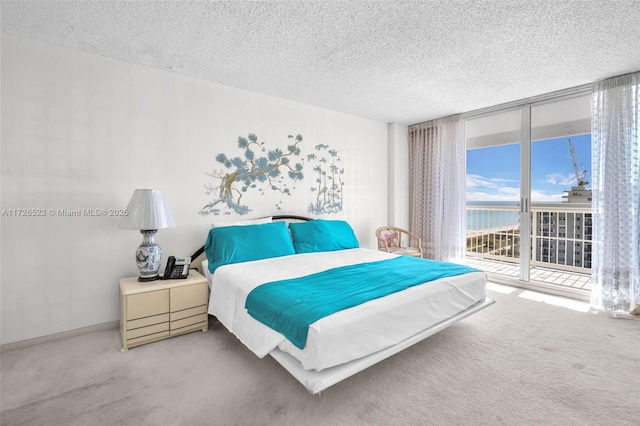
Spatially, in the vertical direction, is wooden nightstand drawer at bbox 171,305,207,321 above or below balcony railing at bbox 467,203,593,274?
below

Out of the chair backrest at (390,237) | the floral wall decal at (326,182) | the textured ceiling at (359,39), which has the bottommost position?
the chair backrest at (390,237)

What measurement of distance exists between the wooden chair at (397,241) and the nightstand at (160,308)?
9.28ft

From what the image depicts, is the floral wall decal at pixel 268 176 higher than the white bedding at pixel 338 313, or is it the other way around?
the floral wall decal at pixel 268 176

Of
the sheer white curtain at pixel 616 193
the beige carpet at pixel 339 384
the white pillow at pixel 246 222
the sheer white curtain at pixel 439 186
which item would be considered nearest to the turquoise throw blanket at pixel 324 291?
the beige carpet at pixel 339 384

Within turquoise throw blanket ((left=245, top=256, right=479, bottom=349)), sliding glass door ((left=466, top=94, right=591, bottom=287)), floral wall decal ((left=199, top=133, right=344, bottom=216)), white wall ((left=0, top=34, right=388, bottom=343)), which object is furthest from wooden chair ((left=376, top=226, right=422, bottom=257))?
white wall ((left=0, top=34, right=388, bottom=343))

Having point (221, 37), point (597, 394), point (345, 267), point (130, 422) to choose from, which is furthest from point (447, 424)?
point (221, 37)

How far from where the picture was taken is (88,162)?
2.72 m

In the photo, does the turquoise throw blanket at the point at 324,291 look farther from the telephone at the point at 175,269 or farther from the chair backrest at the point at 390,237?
the chair backrest at the point at 390,237

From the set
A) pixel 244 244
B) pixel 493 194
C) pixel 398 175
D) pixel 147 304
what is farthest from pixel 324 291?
pixel 493 194

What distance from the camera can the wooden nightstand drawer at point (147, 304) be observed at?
2.40m

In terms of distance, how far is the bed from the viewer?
168 cm

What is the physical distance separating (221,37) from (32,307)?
9.16 feet

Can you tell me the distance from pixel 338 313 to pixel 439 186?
151 inches

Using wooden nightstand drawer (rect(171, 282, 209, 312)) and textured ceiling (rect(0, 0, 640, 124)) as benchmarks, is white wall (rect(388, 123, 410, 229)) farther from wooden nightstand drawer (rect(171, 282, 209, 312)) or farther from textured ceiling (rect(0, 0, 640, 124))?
wooden nightstand drawer (rect(171, 282, 209, 312))
